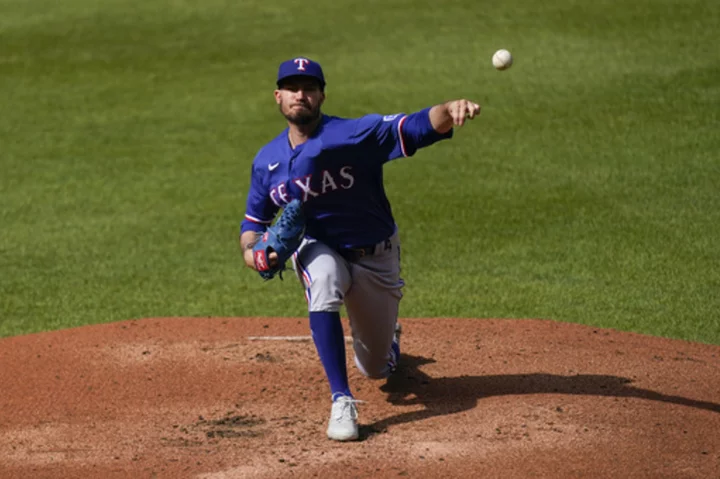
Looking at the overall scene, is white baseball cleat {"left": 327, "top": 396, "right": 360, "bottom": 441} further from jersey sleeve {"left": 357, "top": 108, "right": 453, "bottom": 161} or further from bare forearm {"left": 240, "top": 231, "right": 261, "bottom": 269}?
jersey sleeve {"left": 357, "top": 108, "right": 453, "bottom": 161}

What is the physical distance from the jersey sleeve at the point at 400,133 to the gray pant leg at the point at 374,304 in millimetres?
576

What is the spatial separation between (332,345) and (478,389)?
38.9 inches

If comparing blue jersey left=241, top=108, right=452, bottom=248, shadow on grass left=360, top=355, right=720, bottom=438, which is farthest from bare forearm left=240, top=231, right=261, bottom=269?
shadow on grass left=360, top=355, right=720, bottom=438

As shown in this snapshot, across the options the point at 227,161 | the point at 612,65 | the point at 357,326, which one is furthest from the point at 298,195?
the point at 612,65

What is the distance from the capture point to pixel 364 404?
5.71 m

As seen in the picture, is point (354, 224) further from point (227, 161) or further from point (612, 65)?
point (612, 65)

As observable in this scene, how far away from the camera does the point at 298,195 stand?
18.2ft

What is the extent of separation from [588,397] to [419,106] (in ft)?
25.8

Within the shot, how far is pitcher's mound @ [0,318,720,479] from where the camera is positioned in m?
4.81

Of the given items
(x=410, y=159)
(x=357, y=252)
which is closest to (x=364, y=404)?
(x=357, y=252)

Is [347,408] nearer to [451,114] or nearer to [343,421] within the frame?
[343,421]

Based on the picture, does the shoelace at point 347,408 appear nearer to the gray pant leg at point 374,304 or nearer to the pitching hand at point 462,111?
the gray pant leg at point 374,304

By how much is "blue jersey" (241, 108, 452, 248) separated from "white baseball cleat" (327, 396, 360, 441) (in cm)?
86

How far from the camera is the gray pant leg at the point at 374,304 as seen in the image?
566 cm
